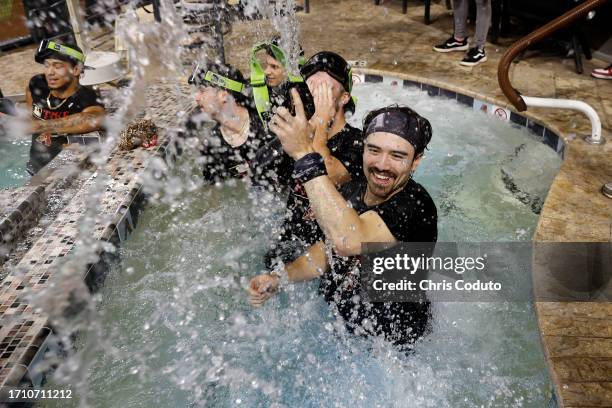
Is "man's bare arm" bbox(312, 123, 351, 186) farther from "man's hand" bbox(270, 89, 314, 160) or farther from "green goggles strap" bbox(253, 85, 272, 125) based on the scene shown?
"green goggles strap" bbox(253, 85, 272, 125)

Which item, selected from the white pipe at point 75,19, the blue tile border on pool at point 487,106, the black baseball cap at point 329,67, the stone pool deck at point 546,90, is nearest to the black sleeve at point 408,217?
the stone pool deck at point 546,90

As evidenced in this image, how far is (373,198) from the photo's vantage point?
251 cm

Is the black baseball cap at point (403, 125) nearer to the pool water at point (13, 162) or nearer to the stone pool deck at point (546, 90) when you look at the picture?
the stone pool deck at point (546, 90)

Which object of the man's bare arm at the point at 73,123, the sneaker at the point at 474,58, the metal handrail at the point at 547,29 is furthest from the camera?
the sneaker at the point at 474,58

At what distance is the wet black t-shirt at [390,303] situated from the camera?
234cm

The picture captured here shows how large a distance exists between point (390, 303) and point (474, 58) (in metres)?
5.71

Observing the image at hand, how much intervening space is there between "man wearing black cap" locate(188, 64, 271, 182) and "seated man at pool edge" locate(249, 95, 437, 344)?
1.51 m

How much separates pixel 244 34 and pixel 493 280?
768 cm

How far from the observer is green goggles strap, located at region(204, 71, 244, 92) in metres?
3.90

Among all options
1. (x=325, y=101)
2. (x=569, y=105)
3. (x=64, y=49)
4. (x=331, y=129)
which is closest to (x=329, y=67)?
(x=325, y=101)

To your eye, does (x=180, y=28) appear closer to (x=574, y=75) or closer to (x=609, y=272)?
(x=574, y=75)

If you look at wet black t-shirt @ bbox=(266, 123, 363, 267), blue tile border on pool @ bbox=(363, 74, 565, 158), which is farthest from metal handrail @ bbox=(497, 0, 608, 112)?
wet black t-shirt @ bbox=(266, 123, 363, 267)

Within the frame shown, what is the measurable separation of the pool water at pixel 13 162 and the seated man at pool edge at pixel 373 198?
4.94 metres

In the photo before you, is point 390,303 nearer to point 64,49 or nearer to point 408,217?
point 408,217
